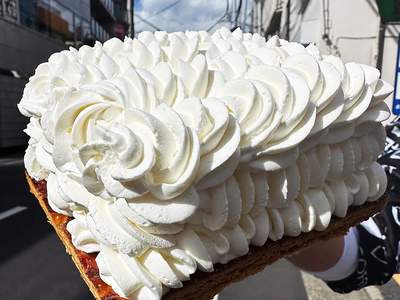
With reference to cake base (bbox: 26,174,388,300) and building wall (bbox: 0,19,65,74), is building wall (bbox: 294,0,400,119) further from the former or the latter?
building wall (bbox: 0,19,65,74)

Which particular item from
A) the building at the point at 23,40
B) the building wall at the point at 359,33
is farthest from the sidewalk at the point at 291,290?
the building at the point at 23,40

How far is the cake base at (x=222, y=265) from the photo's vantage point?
867 mm

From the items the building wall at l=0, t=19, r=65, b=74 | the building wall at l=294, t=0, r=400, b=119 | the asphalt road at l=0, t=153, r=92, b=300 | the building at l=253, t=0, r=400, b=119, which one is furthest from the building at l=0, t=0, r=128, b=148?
the building wall at l=294, t=0, r=400, b=119

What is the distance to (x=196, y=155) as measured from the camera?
0.77m

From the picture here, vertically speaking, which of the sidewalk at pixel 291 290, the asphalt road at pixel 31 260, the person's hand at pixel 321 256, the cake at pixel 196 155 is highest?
the cake at pixel 196 155

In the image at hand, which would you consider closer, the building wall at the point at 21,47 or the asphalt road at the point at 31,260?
the asphalt road at the point at 31,260

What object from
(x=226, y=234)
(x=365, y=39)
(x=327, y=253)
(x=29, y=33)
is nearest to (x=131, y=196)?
(x=226, y=234)

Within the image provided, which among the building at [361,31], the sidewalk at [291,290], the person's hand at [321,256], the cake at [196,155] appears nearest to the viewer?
the cake at [196,155]

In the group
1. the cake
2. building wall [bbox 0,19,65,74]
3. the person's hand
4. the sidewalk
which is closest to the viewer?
the cake

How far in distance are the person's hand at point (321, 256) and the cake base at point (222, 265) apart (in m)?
0.39

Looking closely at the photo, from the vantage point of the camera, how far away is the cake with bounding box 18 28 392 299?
772mm

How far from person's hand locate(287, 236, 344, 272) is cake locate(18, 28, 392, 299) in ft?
1.41

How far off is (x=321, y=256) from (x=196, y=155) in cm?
106

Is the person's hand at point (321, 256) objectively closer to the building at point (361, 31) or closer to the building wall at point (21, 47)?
the building at point (361, 31)
